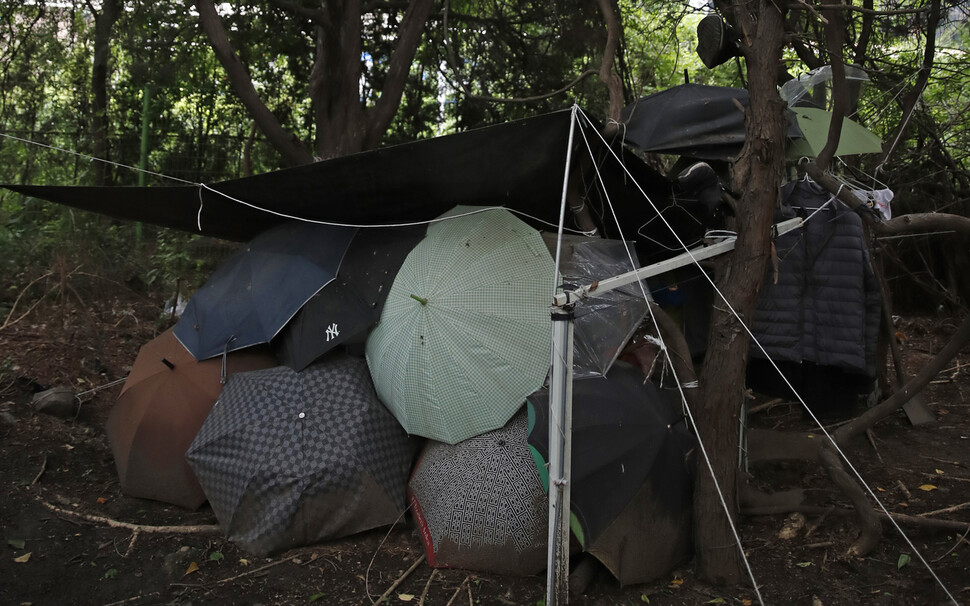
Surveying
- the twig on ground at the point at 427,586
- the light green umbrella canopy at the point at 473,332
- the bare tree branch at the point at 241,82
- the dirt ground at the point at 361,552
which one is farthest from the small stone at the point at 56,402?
the twig on ground at the point at 427,586

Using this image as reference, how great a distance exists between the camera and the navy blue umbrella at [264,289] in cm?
407

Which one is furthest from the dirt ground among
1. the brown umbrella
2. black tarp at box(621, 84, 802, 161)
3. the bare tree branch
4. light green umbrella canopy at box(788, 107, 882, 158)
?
the bare tree branch

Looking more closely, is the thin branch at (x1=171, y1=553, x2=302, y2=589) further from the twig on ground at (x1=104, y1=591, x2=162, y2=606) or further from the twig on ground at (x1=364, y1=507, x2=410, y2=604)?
the twig on ground at (x1=364, y1=507, x2=410, y2=604)

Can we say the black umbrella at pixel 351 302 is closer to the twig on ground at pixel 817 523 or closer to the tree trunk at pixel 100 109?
the twig on ground at pixel 817 523

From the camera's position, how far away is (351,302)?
13.0 feet

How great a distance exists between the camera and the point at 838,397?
155 inches

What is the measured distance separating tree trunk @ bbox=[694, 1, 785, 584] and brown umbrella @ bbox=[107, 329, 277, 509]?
258cm

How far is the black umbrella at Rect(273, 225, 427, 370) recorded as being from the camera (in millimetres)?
3887

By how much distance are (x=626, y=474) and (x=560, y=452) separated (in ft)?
1.54

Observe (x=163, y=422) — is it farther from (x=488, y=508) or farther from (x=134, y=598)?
(x=488, y=508)

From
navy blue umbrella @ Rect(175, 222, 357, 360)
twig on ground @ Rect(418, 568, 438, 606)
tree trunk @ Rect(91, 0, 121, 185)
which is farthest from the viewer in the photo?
tree trunk @ Rect(91, 0, 121, 185)

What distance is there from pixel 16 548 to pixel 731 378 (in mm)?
3330

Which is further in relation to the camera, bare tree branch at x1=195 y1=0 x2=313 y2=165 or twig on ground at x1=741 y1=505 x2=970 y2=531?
bare tree branch at x1=195 y1=0 x2=313 y2=165

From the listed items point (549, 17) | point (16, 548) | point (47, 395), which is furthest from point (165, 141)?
point (16, 548)
